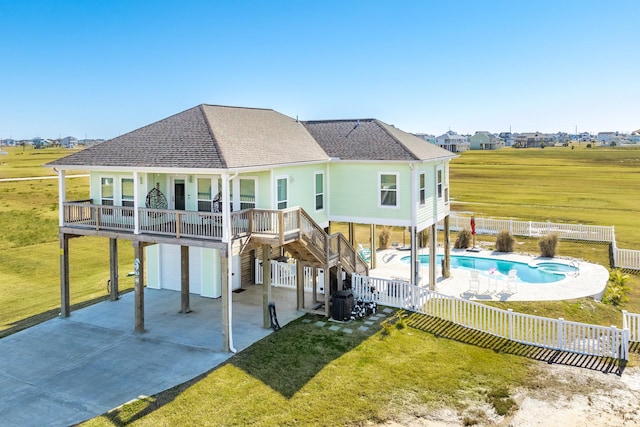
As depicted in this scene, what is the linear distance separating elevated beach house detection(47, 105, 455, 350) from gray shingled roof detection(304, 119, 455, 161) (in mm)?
71

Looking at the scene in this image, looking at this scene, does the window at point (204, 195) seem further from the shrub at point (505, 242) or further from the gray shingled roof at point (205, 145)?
the shrub at point (505, 242)

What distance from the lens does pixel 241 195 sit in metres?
17.4

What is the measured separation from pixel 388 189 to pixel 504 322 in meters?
6.90

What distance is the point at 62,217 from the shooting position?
17234 millimetres

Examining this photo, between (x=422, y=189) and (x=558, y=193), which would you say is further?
(x=558, y=193)

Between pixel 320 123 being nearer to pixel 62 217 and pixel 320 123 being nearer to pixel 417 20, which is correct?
pixel 62 217

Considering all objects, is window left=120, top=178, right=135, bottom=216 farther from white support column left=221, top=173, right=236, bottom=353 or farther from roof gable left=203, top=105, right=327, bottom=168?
white support column left=221, top=173, right=236, bottom=353

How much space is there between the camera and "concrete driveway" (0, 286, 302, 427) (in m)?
11.5

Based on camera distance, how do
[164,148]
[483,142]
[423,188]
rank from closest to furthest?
[164,148]
[423,188]
[483,142]

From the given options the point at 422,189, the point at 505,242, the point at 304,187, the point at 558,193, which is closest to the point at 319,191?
the point at 304,187

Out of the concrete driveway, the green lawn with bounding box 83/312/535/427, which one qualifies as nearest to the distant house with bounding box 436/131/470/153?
the concrete driveway

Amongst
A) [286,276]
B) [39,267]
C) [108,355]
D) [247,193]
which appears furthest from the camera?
[39,267]

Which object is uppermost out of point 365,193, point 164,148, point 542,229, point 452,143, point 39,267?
point 452,143

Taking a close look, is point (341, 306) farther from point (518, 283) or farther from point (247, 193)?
point (518, 283)
